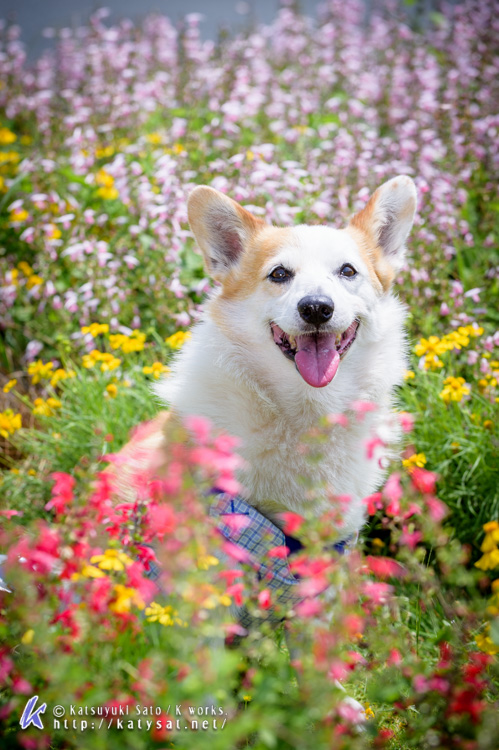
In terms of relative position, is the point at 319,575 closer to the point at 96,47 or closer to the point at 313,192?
the point at 313,192

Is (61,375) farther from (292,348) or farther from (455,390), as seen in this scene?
(455,390)

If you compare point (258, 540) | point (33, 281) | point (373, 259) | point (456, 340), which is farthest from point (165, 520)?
point (33, 281)

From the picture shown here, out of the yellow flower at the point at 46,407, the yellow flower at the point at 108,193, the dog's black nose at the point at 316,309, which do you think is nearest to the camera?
the dog's black nose at the point at 316,309

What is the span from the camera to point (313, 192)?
381cm

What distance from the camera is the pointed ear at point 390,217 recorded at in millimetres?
2562

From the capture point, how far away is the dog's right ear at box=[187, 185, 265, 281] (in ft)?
8.01

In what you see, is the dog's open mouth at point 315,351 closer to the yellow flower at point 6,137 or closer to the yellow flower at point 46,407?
the yellow flower at point 46,407

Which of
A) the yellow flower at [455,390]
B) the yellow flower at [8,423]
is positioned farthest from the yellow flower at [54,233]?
the yellow flower at [455,390]

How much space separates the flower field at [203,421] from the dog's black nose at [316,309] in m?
0.61

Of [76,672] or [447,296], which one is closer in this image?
[76,672]

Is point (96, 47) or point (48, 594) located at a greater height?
point (96, 47)

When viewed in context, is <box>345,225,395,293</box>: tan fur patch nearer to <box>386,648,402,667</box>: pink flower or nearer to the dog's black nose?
the dog's black nose

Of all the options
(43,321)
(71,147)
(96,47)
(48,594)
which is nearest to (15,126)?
(96,47)

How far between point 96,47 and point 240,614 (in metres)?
5.41
